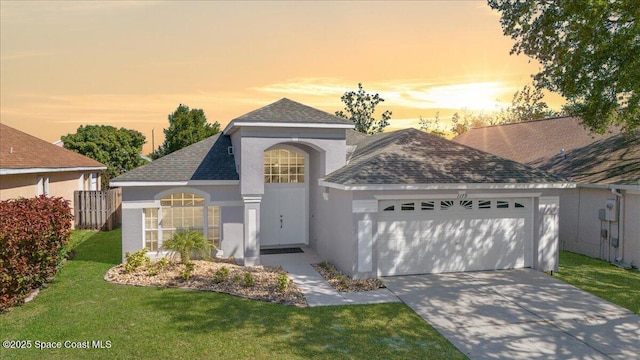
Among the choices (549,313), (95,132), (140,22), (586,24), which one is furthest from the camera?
(95,132)

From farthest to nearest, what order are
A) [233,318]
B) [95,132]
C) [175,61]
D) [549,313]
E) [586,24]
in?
[95,132] < [175,61] < [586,24] < [549,313] < [233,318]

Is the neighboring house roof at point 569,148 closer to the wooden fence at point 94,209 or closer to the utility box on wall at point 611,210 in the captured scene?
the utility box on wall at point 611,210

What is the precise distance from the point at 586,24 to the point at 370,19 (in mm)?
6789

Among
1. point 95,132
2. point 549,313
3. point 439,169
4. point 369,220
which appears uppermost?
point 95,132

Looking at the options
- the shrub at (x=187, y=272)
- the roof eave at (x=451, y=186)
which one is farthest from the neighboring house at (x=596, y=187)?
the shrub at (x=187, y=272)

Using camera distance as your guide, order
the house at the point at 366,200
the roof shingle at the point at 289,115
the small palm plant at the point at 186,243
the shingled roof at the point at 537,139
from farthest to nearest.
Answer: the shingled roof at the point at 537,139 → the roof shingle at the point at 289,115 → the small palm plant at the point at 186,243 → the house at the point at 366,200

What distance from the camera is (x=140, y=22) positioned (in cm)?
1434

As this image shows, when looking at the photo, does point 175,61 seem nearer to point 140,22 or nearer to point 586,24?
point 140,22

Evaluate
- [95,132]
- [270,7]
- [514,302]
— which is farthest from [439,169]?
[95,132]

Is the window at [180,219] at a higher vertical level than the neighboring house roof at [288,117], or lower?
lower

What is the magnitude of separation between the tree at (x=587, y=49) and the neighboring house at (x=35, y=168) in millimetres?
19399

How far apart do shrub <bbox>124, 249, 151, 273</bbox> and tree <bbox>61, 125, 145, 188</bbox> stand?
23.2m

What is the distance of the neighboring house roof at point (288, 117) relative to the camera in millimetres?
13703

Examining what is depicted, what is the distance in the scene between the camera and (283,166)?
16.7 meters
